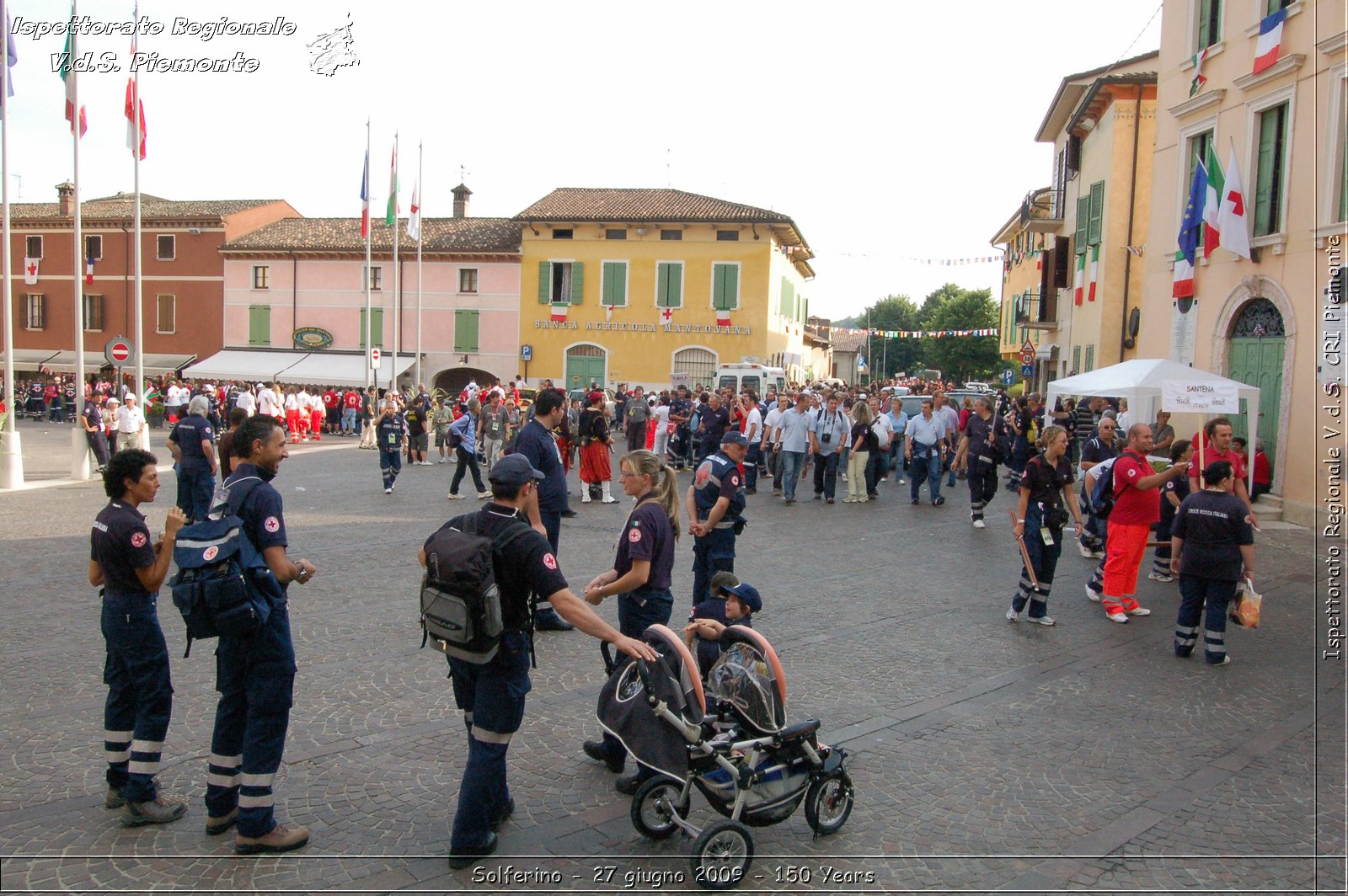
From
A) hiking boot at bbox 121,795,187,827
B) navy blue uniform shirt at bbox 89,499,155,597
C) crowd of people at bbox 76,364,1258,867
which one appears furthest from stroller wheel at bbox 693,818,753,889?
navy blue uniform shirt at bbox 89,499,155,597

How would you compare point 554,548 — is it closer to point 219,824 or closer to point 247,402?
point 219,824

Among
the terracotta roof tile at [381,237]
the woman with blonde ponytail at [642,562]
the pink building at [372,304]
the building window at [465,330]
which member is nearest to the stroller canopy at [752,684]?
the woman with blonde ponytail at [642,562]

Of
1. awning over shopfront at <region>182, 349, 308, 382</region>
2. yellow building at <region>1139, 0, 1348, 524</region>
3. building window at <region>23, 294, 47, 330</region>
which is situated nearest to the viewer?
yellow building at <region>1139, 0, 1348, 524</region>

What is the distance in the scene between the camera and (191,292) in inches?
1828

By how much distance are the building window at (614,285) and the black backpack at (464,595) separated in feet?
124

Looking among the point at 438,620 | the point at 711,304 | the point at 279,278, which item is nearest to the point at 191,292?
the point at 279,278

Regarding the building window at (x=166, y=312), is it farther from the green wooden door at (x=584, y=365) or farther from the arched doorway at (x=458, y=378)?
the green wooden door at (x=584, y=365)

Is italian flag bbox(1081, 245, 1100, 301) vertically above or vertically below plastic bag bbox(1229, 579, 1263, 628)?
above

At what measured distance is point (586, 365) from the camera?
4197cm

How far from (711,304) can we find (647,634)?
3685 centimetres

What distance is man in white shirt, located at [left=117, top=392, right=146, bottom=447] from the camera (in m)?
18.5

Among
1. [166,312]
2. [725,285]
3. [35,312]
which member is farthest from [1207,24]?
[35,312]

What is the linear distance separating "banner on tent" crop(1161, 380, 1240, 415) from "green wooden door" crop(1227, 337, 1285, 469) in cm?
260

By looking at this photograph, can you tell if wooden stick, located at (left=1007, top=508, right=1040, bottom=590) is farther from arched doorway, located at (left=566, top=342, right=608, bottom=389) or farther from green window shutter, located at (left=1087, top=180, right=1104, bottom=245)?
arched doorway, located at (left=566, top=342, right=608, bottom=389)
